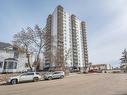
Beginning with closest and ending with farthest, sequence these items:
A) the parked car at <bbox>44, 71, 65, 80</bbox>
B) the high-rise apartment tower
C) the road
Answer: the road < the parked car at <bbox>44, 71, 65, 80</bbox> < the high-rise apartment tower

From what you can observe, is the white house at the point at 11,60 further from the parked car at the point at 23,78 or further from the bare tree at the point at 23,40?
the parked car at the point at 23,78

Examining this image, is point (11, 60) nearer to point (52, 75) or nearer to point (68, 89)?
point (52, 75)

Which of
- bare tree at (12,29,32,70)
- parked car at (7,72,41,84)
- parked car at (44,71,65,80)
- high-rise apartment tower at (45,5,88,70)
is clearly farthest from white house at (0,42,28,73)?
high-rise apartment tower at (45,5,88,70)

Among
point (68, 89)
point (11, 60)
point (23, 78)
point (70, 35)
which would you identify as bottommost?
point (68, 89)

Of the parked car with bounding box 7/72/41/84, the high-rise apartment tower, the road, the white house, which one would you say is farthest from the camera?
the high-rise apartment tower

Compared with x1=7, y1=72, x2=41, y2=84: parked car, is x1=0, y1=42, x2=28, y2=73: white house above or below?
above

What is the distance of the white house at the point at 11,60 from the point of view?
142 ft

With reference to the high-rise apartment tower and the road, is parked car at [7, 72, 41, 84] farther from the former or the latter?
the high-rise apartment tower

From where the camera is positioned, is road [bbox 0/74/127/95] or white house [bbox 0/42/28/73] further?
white house [bbox 0/42/28/73]

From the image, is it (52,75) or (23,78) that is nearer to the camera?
(23,78)

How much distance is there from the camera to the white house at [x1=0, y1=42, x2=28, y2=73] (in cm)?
4325

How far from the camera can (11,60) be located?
44.2m

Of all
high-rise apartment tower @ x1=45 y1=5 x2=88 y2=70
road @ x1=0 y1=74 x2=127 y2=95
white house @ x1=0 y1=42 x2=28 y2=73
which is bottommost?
road @ x1=0 y1=74 x2=127 y2=95

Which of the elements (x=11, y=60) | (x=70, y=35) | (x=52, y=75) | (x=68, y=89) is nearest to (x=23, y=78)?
(x=52, y=75)
